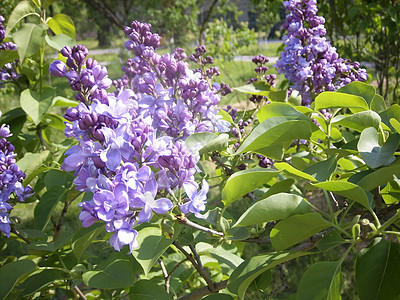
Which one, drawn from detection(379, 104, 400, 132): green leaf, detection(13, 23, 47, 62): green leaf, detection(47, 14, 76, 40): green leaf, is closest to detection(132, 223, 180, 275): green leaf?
detection(379, 104, 400, 132): green leaf

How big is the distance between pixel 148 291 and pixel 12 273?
388 mm

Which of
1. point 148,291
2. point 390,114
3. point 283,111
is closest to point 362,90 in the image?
point 390,114

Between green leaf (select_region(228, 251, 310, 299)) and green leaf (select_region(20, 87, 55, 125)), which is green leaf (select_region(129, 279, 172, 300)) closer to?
green leaf (select_region(228, 251, 310, 299))

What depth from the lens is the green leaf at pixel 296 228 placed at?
83cm

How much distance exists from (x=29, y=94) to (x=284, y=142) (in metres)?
1.17

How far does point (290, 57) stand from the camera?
153cm

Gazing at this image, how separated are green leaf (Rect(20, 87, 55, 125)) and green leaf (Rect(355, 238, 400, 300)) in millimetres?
1218

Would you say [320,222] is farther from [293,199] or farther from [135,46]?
[135,46]

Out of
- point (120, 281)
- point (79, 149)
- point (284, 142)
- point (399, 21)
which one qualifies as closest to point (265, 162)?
point (284, 142)

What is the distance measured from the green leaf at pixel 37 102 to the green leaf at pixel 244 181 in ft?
3.36

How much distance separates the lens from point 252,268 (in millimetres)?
944

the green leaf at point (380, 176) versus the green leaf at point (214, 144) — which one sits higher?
the green leaf at point (214, 144)

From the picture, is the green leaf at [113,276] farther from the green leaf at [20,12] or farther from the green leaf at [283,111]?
the green leaf at [20,12]

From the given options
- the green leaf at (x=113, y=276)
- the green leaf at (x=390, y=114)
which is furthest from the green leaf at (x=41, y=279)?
the green leaf at (x=390, y=114)
